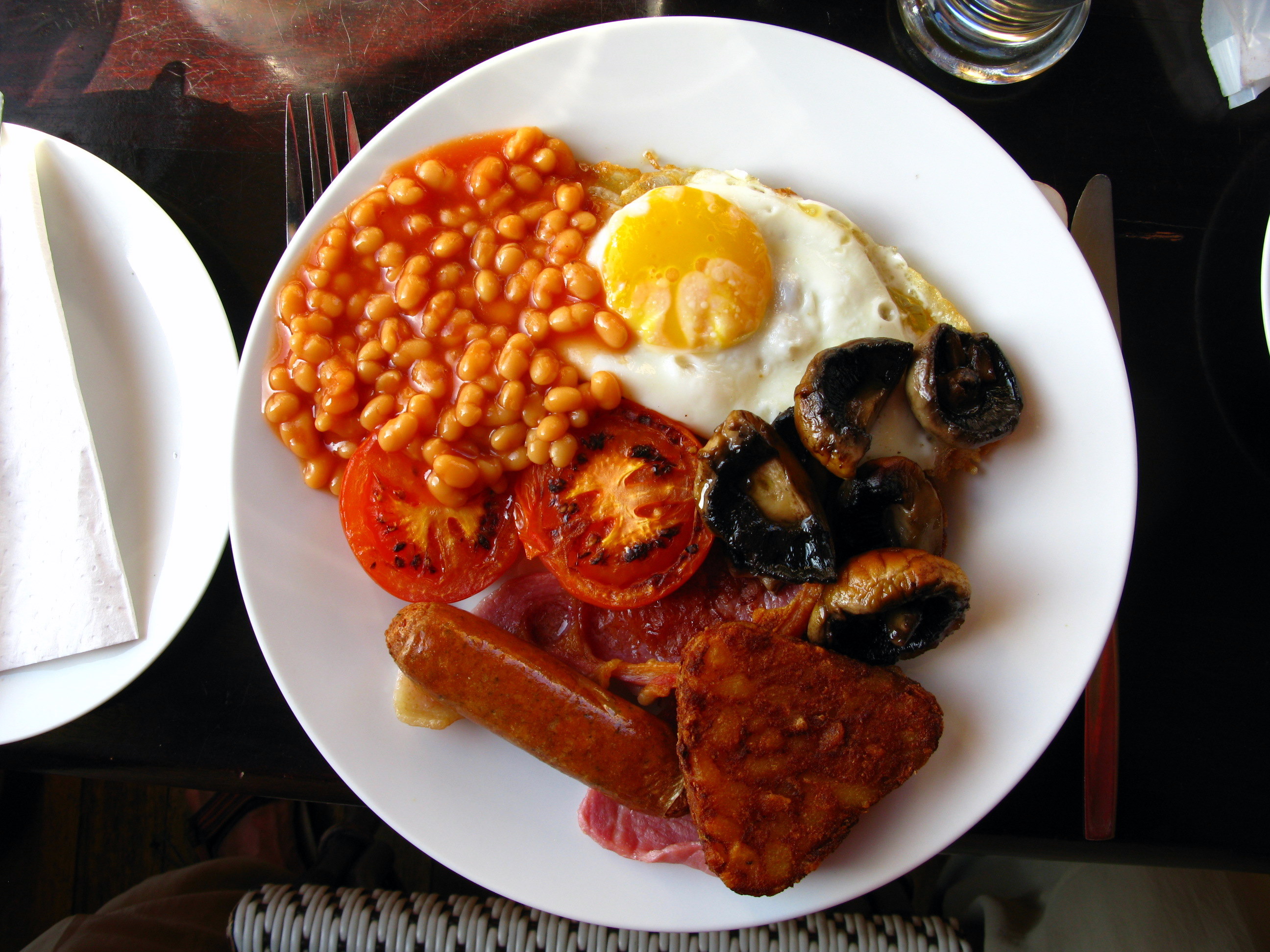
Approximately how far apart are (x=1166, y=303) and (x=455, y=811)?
8.14 ft

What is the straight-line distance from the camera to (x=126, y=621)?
2.01 meters

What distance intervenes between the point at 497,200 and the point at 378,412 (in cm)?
65

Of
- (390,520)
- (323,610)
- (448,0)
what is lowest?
(323,610)

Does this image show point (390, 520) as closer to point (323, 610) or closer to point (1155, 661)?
point (323, 610)

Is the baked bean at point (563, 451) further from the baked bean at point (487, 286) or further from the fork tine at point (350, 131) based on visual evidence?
the fork tine at point (350, 131)

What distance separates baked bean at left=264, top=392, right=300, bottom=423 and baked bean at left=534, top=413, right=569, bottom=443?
61 centimetres

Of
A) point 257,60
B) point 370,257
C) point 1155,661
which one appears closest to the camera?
point 370,257

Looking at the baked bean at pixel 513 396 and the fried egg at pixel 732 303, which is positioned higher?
the fried egg at pixel 732 303

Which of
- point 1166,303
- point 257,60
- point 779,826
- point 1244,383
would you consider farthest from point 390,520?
point 1244,383

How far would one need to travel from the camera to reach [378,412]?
6.20 ft

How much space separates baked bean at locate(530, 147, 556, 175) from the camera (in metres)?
2.00

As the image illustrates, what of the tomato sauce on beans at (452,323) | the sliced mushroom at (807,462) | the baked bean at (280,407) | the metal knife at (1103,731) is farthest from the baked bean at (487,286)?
the metal knife at (1103,731)

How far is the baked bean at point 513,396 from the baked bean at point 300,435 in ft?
1.63

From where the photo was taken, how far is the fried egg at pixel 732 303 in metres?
1.87
